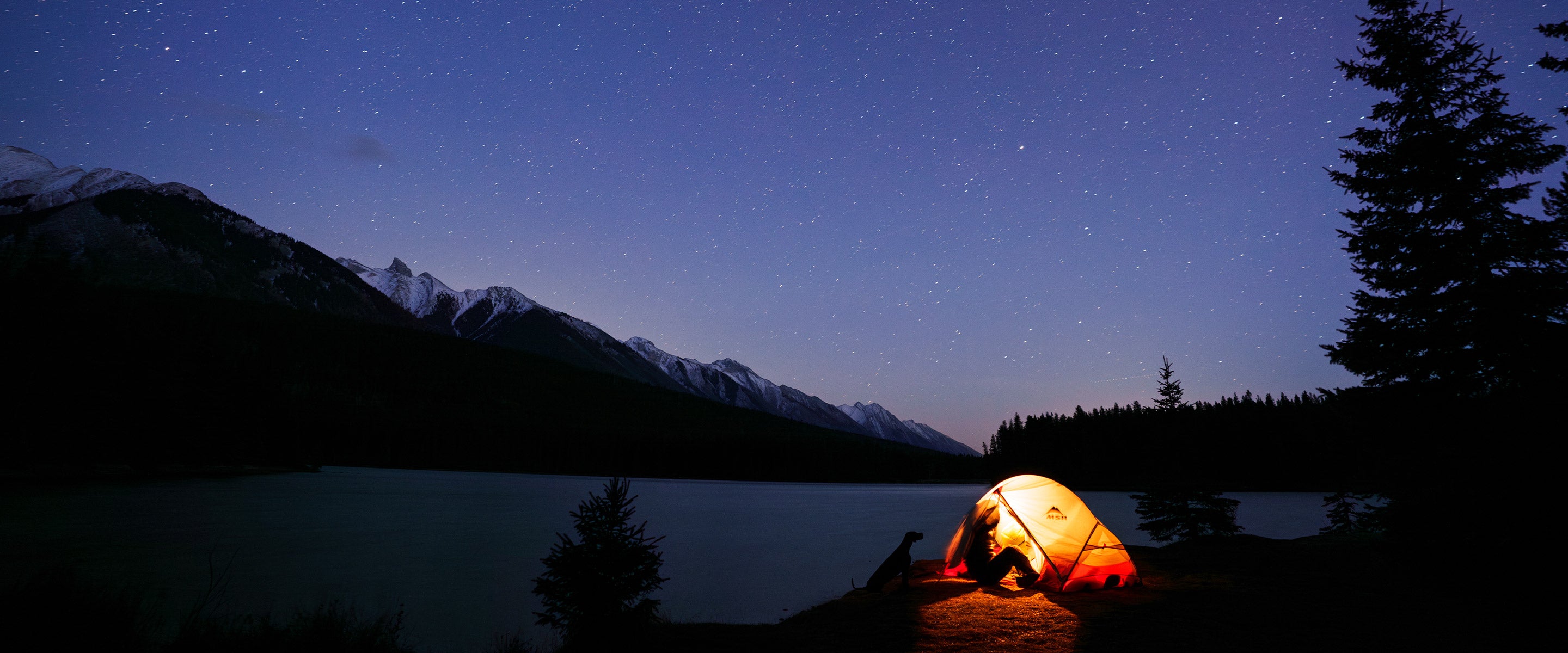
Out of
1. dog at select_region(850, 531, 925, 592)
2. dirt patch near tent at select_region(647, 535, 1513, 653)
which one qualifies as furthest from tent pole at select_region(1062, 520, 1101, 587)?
dog at select_region(850, 531, 925, 592)

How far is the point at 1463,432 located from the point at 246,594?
2825cm

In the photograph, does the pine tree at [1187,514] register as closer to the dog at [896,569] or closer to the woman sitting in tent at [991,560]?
the woman sitting in tent at [991,560]

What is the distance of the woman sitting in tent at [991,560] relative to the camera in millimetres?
15211

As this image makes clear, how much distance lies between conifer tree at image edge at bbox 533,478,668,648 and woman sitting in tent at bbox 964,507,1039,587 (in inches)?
325

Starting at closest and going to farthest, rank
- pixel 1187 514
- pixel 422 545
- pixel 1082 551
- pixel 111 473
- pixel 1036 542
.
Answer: pixel 1082 551
pixel 1036 542
pixel 1187 514
pixel 422 545
pixel 111 473

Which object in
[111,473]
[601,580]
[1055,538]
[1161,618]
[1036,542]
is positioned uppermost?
[1055,538]

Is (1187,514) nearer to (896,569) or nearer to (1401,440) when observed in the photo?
(1401,440)

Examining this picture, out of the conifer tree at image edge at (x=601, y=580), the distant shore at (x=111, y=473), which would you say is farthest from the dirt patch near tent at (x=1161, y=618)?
the distant shore at (x=111, y=473)

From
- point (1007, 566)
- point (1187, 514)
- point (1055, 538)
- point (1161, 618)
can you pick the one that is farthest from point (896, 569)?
point (1187, 514)

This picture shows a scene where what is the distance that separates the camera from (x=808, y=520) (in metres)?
52.7

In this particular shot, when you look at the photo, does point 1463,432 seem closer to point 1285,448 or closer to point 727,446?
point 1285,448

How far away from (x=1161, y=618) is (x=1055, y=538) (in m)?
3.58

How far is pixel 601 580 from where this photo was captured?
1016 cm

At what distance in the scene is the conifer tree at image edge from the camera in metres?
10.0
